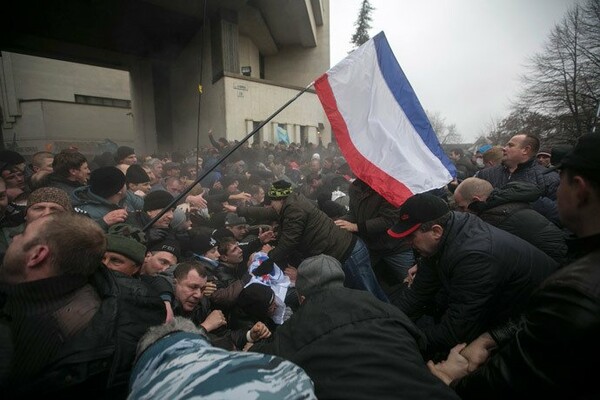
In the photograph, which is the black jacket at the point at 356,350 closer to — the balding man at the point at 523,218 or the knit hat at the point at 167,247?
the balding man at the point at 523,218

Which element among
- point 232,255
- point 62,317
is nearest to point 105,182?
point 232,255

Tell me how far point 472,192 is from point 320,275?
2126 mm

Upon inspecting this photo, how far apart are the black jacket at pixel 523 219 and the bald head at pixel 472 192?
25cm

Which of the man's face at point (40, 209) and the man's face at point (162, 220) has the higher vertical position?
the man's face at point (40, 209)

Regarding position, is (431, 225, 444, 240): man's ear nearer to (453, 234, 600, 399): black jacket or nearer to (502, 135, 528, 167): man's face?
(453, 234, 600, 399): black jacket

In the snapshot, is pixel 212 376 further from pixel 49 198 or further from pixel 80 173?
pixel 80 173

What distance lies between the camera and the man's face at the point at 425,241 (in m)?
2.25

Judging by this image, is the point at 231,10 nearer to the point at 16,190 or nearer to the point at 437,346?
the point at 16,190

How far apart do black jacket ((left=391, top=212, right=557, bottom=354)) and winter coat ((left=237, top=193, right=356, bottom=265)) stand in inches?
62.8

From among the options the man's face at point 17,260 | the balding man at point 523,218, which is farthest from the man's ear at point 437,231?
the man's face at point 17,260

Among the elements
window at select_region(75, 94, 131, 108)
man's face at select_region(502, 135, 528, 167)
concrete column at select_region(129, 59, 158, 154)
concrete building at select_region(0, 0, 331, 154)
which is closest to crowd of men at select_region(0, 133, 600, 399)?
man's face at select_region(502, 135, 528, 167)

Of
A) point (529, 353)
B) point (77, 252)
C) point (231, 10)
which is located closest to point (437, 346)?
point (529, 353)

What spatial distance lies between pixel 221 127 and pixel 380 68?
1227 cm

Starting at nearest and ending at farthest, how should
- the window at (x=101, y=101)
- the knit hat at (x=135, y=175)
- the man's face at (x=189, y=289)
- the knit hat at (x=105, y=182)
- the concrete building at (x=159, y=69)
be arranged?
1. the man's face at (x=189, y=289)
2. the knit hat at (x=105, y=182)
3. the knit hat at (x=135, y=175)
4. the concrete building at (x=159, y=69)
5. the window at (x=101, y=101)
